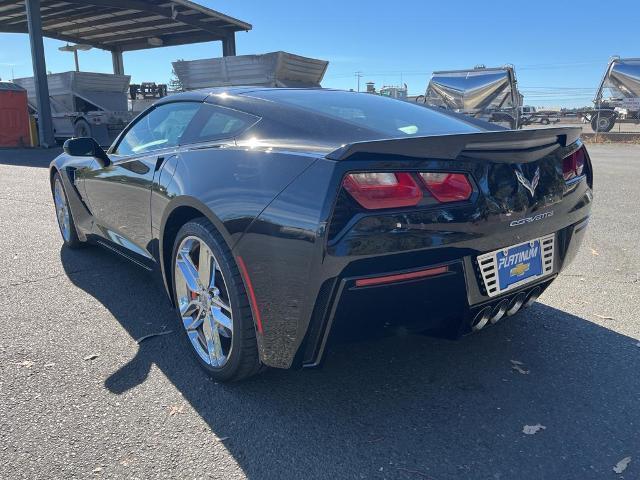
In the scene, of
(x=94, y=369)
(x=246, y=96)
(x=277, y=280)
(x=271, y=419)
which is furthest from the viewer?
(x=246, y=96)

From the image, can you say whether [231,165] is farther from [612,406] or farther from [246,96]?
[612,406]

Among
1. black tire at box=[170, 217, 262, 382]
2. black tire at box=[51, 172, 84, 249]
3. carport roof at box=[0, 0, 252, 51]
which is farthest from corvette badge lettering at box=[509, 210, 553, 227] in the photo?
carport roof at box=[0, 0, 252, 51]

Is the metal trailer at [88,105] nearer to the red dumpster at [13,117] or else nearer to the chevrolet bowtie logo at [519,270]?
the red dumpster at [13,117]

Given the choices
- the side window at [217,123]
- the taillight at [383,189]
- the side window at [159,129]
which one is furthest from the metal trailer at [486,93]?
the taillight at [383,189]

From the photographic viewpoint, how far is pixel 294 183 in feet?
6.51

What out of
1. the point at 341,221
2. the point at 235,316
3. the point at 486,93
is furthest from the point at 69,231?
the point at 486,93

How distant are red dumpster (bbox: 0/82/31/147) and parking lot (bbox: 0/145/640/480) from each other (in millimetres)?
16687

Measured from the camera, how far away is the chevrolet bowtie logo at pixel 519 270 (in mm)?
2225

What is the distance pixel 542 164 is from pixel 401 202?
84 cm

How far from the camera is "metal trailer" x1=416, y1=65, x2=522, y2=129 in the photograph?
1784cm

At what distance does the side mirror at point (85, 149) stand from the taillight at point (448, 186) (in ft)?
8.36

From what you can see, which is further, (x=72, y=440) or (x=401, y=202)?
(x=72, y=440)

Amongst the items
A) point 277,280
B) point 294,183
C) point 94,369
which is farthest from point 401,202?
point 94,369

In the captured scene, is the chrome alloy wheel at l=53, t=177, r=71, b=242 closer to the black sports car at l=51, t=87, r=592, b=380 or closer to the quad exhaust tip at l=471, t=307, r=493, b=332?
the black sports car at l=51, t=87, r=592, b=380
